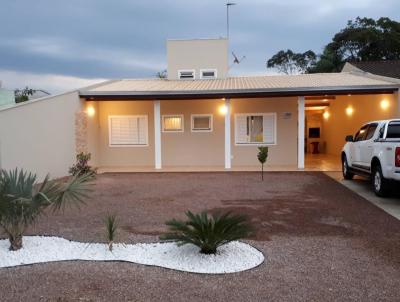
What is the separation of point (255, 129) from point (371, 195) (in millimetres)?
7860

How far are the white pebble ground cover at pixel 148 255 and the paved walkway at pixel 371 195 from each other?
13.7 ft

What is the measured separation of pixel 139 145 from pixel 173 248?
41.5 ft

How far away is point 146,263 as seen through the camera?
16.5 feet

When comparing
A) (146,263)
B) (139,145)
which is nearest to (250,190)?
(146,263)

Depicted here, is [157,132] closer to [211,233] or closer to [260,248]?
[260,248]

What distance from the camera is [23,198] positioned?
16.7ft

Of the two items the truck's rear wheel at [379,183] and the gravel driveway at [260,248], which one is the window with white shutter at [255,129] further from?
the truck's rear wheel at [379,183]

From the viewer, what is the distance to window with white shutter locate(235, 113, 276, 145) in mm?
17406

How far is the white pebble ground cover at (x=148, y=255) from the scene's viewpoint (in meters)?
4.93

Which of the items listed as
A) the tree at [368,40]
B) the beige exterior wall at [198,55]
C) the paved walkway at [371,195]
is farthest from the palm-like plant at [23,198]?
the tree at [368,40]

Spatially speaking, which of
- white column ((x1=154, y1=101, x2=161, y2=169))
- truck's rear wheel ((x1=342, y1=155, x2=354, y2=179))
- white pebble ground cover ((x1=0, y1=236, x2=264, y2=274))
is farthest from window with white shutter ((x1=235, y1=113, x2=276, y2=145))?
white pebble ground cover ((x1=0, y1=236, x2=264, y2=274))

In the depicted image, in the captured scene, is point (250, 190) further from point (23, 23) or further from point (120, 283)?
point (23, 23)

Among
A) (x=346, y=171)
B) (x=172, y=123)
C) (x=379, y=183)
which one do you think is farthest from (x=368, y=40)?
(x=379, y=183)

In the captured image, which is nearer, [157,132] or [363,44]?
[157,132]
